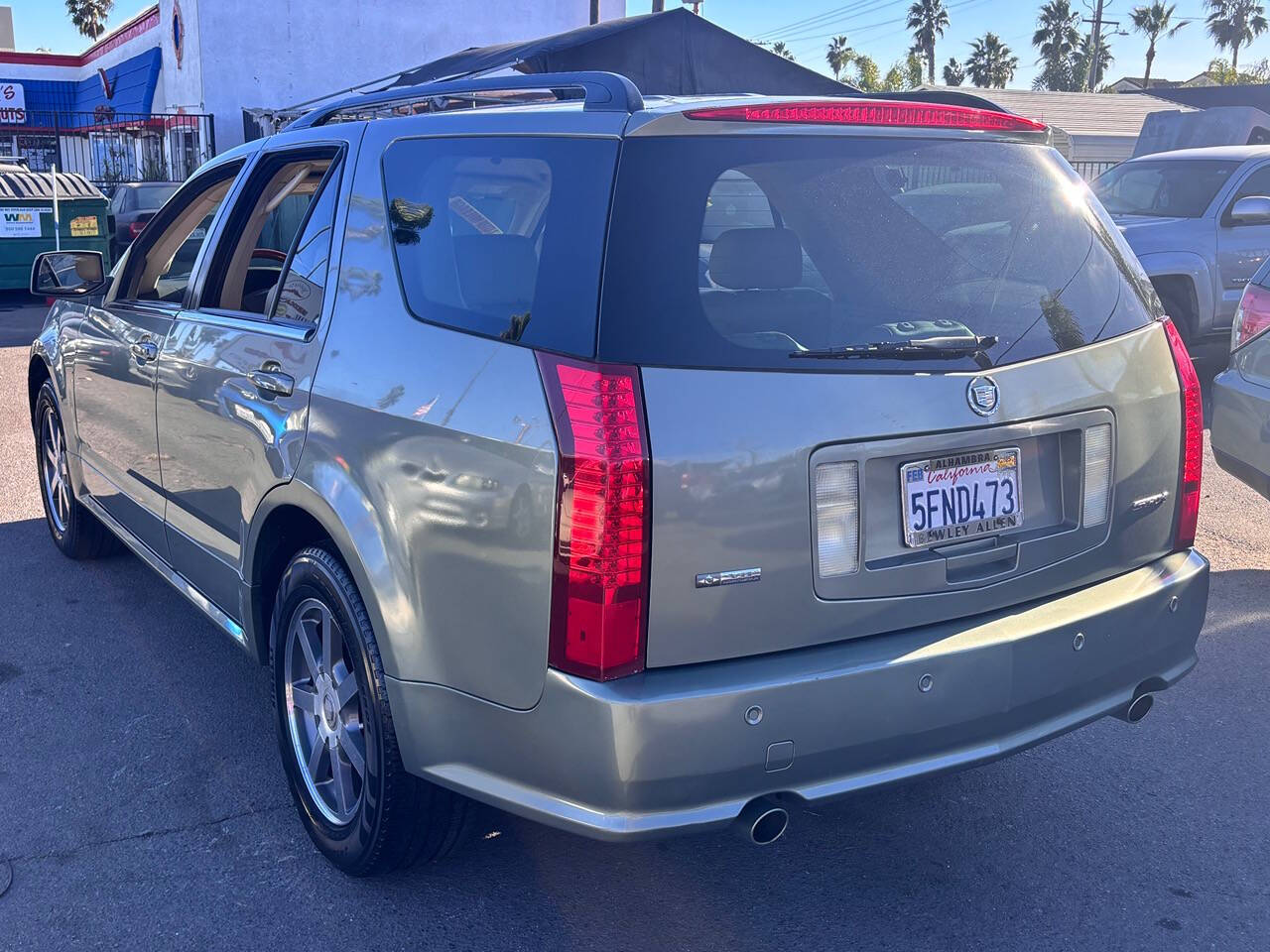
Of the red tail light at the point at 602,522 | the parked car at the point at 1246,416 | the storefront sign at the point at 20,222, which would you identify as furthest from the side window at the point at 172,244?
the storefront sign at the point at 20,222

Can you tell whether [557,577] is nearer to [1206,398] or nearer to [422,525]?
[422,525]

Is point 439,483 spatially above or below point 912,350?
below

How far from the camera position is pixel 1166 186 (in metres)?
11.0

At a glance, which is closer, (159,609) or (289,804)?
(289,804)

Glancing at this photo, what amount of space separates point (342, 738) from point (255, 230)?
70.0 inches

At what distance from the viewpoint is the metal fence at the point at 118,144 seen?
2589 cm

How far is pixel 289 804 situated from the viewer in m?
3.60

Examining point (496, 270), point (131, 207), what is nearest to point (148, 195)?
point (131, 207)

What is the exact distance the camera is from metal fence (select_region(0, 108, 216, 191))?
84.9 feet

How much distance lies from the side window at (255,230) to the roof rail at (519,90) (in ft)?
0.50

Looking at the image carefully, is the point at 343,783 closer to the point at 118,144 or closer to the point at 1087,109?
the point at 118,144

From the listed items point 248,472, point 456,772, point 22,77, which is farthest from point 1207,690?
point 22,77

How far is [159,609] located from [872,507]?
11.6 ft

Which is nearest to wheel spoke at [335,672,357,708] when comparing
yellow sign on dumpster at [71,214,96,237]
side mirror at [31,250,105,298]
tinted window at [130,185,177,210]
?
side mirror at [31,250,105,298]
